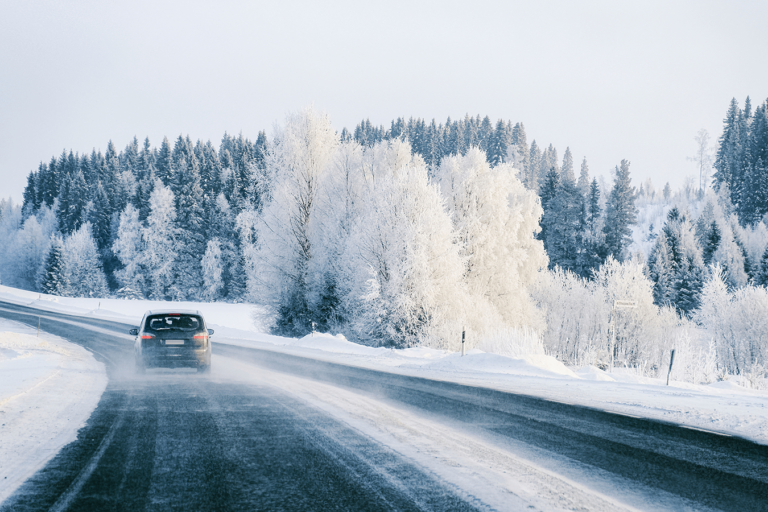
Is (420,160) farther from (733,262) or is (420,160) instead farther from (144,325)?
(733,262)

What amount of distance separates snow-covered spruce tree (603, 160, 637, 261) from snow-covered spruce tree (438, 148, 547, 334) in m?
33.9

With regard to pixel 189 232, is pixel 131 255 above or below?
below

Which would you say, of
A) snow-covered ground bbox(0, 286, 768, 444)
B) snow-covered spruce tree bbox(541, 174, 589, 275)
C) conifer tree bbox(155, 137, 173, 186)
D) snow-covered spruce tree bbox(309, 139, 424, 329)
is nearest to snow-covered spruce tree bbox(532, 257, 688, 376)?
snow-covered spruce tree bbox(309, 139, 424, 329)

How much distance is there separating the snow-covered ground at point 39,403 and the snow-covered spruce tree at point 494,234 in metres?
22.6

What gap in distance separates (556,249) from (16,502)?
66455 millimetres

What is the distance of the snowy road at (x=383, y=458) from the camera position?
15.2ft

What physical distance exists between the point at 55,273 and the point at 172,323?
242 ft

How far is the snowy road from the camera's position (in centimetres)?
462

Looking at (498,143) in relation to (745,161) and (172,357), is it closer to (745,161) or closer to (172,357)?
(745,161)

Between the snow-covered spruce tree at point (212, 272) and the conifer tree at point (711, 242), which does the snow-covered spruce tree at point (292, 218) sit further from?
the conifer tree at point (711, 242)

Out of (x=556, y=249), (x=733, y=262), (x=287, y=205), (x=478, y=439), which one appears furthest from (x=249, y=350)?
(x=733, y=262)

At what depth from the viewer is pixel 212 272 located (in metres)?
72.4

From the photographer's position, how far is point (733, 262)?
62.8m

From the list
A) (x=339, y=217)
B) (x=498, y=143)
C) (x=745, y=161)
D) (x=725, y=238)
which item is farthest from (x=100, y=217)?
(x=745, y=161)
